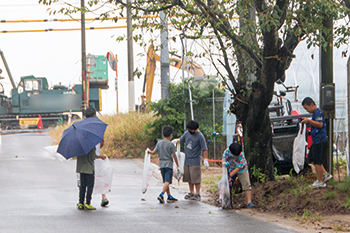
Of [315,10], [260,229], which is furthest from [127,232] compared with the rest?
[315,10]

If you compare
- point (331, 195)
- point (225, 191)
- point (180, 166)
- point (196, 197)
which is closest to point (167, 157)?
point (180, 166)

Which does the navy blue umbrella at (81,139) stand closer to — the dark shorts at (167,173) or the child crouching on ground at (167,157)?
the child crouching on ground at (167,157)

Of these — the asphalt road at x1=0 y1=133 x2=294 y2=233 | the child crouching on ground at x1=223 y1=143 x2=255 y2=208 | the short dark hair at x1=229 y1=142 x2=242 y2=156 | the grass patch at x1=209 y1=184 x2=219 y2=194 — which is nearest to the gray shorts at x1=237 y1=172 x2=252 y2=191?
the child crouching on ground at x1=223 y1=143 x2=255 y2=208

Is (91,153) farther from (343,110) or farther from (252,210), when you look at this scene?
(343,110)

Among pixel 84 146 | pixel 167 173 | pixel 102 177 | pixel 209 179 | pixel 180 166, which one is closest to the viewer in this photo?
pixel 84 146

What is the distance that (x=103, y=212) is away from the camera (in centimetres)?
824

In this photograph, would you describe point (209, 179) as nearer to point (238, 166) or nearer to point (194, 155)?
point (194, 155)

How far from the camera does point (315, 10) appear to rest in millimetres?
8312

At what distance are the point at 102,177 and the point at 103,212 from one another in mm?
877

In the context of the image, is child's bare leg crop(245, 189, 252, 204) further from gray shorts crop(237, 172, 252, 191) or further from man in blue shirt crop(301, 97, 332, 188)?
man in blue shirt crop(301, 97, 332, 188)

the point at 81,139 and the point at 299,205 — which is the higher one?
the point at 81,139

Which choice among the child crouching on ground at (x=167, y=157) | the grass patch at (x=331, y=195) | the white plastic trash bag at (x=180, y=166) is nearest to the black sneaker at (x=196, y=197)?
the child crouching on ground at (x=167, y=157)

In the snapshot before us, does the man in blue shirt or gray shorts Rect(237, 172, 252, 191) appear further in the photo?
gray shorts Rect(237, 172, 252, 191)

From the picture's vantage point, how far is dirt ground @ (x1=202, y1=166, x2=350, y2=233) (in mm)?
7090
